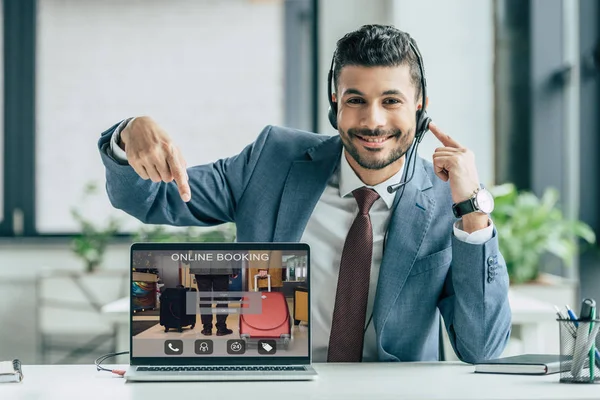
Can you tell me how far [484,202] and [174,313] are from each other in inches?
25.1

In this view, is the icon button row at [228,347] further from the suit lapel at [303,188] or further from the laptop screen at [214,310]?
the suit lapel at [303,188]

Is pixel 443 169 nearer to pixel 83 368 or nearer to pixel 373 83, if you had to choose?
pixel 373 83

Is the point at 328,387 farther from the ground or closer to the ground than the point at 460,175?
closer to the ground

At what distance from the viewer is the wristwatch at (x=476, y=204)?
149cm

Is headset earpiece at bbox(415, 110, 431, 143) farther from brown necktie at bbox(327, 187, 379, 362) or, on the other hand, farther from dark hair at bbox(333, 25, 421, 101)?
brown necktie at bbox(327, 187, 379, 362)

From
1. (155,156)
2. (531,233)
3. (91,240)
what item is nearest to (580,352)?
(155,156)

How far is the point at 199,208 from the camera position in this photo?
1800 millimetres

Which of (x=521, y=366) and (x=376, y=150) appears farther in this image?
(x=376, y=150)

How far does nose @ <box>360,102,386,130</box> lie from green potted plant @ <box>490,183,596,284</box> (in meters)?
1.92

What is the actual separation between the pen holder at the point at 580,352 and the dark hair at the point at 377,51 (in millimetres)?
630

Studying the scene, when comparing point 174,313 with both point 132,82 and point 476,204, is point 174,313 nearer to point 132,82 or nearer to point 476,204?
point 476,204

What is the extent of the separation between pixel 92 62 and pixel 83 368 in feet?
12.5

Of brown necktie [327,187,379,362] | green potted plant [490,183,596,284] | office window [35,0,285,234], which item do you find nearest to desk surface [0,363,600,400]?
brown necktie [327,187,379,362]

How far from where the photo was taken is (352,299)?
1.61m
